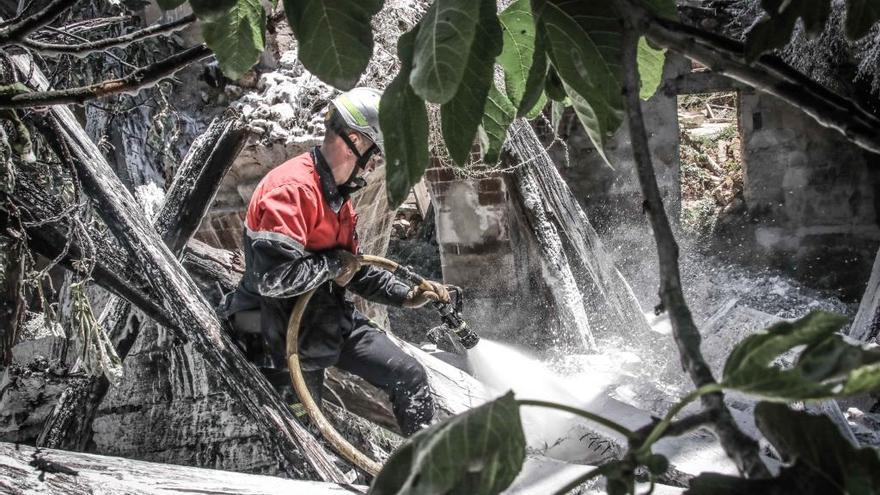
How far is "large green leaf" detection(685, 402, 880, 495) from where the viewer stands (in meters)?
0.42

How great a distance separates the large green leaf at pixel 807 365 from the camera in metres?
0.42

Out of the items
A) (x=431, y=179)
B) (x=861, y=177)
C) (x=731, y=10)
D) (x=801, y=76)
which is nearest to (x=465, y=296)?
(x=431, y=179)

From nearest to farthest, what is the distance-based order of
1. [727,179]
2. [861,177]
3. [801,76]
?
1. [801,76]
2. [861,177]
3. [727,179]

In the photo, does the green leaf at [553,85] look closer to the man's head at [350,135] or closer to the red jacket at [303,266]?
the red jacket at [303,266]

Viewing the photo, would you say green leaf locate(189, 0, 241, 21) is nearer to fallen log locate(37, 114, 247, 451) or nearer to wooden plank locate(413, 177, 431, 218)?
fallen log locate(37, 114, 247, 451)

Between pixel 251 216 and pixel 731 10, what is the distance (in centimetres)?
390

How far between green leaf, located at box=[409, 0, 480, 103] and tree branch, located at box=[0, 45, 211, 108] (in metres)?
0.70

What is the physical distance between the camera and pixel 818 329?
46 centimetres

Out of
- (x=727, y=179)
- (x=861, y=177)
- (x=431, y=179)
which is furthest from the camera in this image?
(x=727, y=179)

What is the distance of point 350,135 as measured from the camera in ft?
11.6

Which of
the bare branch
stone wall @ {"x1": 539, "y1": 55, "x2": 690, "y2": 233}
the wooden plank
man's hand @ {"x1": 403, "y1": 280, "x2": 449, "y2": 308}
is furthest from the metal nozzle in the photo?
the wooden plank

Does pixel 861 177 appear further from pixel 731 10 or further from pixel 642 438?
pixel 642 438

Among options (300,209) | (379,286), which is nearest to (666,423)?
(300,209)

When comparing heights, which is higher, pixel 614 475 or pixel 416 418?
pixel 614 475
